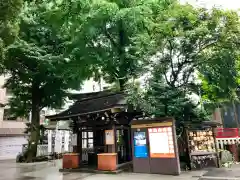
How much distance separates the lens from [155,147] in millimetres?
9367

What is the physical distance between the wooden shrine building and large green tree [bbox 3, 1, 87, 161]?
3.38 metres

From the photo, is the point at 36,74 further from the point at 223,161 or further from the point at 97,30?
the point at 223,161

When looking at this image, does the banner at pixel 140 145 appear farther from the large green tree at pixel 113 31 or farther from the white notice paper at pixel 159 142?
the large green tree at pixel 113 31

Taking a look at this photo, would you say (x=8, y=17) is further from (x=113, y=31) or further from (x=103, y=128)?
(x=113, y=31)

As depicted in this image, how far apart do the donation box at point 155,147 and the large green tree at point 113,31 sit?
2.82 metres

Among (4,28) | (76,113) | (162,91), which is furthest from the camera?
(76,113)

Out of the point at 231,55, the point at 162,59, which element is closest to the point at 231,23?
the point at 231,55

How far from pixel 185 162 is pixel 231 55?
540 centimetres

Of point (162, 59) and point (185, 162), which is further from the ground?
point (162, 59)

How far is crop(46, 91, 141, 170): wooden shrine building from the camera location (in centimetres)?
1040

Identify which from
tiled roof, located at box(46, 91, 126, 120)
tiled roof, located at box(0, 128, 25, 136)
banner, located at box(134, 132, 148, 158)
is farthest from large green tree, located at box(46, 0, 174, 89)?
tiled roof, located at box(0, 128, 25, 136)

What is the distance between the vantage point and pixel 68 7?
34.0ft

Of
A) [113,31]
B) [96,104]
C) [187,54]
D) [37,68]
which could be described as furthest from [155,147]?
[37,68]

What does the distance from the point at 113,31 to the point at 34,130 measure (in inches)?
414
